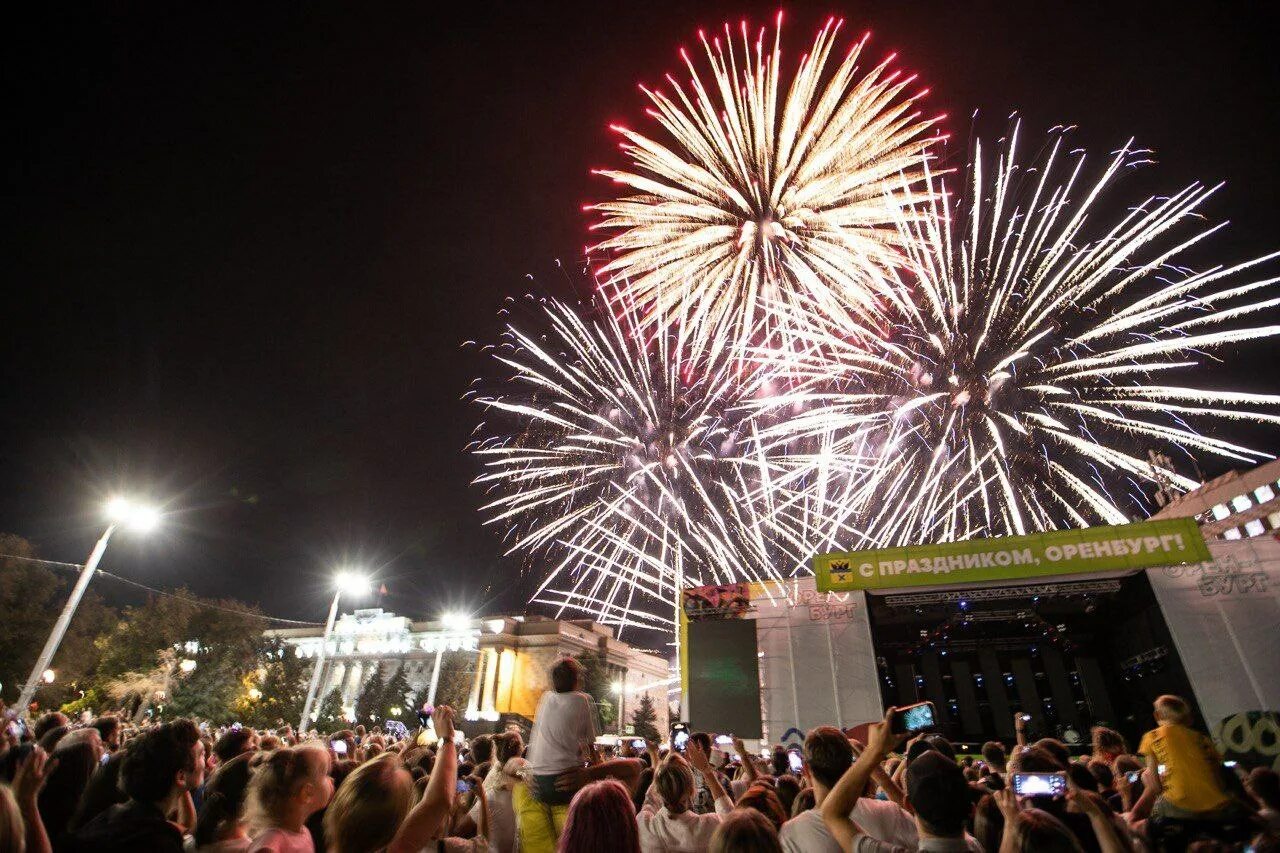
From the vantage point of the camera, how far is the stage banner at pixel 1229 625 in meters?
16.6

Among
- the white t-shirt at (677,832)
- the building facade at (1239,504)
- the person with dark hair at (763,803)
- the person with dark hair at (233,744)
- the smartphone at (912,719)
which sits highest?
the building facade at (1239,504)

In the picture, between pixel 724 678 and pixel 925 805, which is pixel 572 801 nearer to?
pixel 925 805

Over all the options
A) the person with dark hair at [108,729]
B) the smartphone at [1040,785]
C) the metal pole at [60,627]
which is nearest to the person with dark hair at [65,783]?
the person with dark hair at [108,729]

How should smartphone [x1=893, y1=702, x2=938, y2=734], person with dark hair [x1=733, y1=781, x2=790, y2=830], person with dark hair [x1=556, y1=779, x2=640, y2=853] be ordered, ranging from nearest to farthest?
person with dark hair [x1=556, y1=779, x2=640, y2=853]
smartphone [x1=893, y1=702, x2=938, y2=734]
person with dark hair [x1=733, y1=781, x2=790, y2=830]

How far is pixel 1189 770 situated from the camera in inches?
215

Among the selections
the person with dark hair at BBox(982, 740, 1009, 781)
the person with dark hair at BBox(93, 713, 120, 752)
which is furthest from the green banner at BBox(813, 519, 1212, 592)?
the person with dark hair at BBox(93, 713, 120, 752)

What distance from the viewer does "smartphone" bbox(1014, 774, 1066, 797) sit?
16.3ft

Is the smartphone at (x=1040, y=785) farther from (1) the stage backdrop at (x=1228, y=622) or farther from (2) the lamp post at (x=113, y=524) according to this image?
(2) the lamp post at (x=113, y=524)

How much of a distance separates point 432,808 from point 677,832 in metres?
1.75

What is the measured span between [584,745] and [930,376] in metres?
17.7

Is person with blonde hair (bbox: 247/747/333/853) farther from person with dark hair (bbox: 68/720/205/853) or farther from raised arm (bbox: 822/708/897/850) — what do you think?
raised arm (bbox: 822/708/897/850)

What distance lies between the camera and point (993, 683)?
24.8 metres

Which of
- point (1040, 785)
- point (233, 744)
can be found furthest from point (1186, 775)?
point (233, 744)

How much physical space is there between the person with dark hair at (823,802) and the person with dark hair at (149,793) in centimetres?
337
